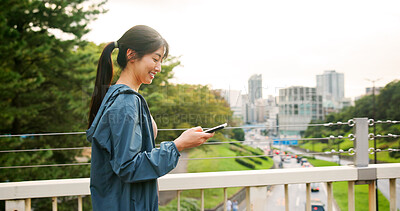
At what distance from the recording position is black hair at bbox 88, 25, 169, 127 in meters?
0.80

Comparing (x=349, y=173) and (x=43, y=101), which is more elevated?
(x=43, y=101)

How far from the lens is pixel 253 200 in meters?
1.43

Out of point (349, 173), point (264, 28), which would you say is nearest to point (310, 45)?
point (264, 28)

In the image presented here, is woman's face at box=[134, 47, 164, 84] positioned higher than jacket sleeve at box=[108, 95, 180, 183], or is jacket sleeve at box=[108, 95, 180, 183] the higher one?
woman's face at box=[134, 47, 164, 84]

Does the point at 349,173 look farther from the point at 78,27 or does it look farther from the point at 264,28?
the point at 264,28

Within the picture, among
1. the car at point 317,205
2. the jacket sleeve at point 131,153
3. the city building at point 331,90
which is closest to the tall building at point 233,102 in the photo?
the car at point 317,205

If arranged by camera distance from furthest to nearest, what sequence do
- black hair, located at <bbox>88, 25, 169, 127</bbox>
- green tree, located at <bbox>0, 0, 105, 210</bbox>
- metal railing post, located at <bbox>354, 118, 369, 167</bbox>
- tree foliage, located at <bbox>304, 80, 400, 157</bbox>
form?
1. tree foliage, located at <bbox>304, 80, 400, 157</bbox>
2. green tree, located at <bbox>0, 0, 105, 210</bbox>
3. metal railing post, located at <bbox>354, 118, 369, 167</bbox>
4. black hair, located at <bbox>88, 25, 169, 127</bbox>

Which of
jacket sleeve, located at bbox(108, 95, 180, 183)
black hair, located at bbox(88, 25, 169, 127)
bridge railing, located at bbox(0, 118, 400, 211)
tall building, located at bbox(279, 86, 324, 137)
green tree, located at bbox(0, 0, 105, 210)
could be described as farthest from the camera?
tall building, located at bbox(279, 86, 324, 137)

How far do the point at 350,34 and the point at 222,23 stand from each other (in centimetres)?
1616

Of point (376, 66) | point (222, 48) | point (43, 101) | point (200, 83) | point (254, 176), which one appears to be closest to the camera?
point (254, 176)

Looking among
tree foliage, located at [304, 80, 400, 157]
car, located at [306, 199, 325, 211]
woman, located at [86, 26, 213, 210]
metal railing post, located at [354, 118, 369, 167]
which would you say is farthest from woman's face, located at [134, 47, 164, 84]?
tree foliage, located at [304, 80, 400, 157]

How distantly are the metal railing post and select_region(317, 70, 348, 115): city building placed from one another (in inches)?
1001

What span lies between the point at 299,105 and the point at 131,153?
26077mm

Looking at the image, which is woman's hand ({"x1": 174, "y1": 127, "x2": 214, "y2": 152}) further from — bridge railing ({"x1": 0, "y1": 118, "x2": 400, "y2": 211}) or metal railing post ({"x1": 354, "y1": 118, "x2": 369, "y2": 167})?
metal railing post ({"x1": 354, "y1": 118, "x2": 369, "y2": 167})
